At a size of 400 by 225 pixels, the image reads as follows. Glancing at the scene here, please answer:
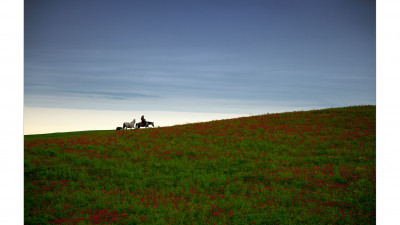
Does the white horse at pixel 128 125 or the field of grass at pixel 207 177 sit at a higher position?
the white horse at pixel 128 125

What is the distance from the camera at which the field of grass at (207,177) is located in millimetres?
12344

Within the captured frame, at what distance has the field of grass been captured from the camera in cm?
1234

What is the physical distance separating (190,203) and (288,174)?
7628 millimetres

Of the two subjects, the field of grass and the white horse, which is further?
the white horse

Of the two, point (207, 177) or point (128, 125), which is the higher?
point (128, 125)

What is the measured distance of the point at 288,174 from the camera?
60.1 ft

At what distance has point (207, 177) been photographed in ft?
59.3

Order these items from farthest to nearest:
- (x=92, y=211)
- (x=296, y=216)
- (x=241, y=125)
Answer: (x=241, y=125), (x=92, y=211), (x=296, y=216)

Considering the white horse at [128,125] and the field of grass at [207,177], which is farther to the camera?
the white horse at [128,125]

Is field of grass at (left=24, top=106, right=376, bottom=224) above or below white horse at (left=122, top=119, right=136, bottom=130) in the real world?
below

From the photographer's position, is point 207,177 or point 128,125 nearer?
point 207,177

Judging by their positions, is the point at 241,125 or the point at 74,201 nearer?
the point at 74,201
